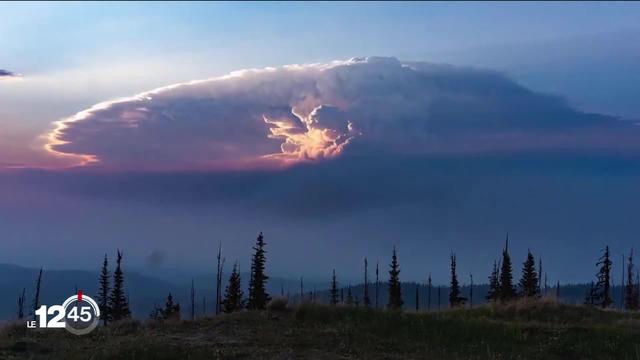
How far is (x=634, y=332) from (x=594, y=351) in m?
2.96

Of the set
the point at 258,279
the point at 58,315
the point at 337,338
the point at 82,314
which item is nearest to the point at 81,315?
the point at 82,314

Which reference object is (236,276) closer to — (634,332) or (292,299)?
(292,299)

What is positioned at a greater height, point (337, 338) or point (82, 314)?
point (82, 314)

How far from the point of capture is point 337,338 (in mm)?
22328

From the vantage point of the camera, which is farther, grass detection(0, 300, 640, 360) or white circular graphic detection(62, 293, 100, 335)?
white circular graphic detection(62, 293, 100, 335)

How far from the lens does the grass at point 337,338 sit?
19.9 meters

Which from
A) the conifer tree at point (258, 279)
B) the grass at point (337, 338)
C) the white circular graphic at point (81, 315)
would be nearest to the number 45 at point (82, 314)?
the white circular graphic at point (81, 315)

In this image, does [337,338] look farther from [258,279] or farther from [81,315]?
[258,279]

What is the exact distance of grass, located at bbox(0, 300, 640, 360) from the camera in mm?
19875

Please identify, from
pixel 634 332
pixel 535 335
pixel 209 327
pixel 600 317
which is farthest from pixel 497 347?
pixel 209 327

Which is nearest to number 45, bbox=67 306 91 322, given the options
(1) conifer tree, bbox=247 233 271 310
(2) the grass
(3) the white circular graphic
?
(3) the white circular graphic

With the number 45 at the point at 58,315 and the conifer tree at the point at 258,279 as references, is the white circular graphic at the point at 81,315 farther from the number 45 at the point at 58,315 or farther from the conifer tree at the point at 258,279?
the conifer tree at the point at 258,279

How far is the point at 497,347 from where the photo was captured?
2175 centimetres

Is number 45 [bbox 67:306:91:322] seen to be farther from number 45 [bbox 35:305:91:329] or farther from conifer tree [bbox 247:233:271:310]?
conifer tree [bbox 247:233:271:310]
